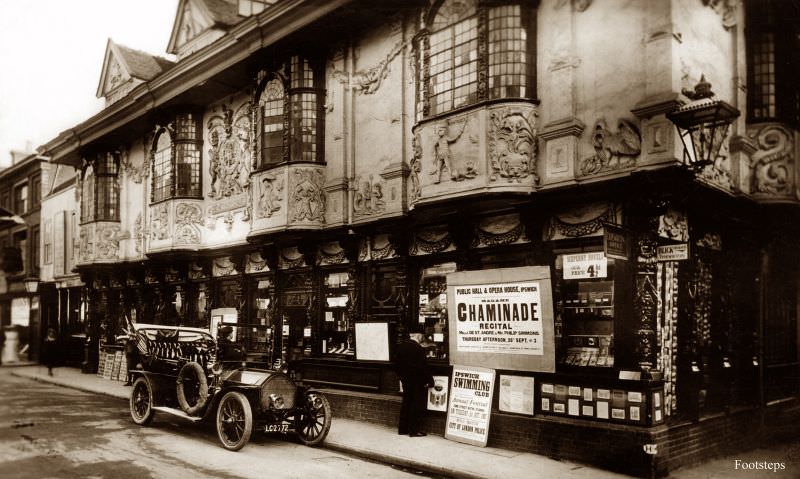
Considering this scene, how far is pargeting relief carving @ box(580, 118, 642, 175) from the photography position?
32.3 ft

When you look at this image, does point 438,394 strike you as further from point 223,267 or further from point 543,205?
point 223,267

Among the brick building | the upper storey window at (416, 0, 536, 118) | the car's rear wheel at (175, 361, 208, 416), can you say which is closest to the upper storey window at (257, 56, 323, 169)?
the brick building

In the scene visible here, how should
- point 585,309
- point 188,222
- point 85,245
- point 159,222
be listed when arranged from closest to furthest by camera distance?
1. point 585,309
2. point 188,222
3. point 159,222
4. point 85,245

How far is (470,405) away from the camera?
11.5 meters

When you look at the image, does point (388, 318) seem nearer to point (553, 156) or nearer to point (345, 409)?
point (345, 409)

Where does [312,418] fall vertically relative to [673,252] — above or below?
below

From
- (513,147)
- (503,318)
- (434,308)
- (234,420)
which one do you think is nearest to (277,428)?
(234,420)

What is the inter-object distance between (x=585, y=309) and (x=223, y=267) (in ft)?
39.2

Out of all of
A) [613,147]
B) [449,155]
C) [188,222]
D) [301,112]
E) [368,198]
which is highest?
[301,112]

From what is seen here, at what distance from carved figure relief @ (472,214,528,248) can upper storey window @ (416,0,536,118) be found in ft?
6.89

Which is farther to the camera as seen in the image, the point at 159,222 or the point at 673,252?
the point at 159,222

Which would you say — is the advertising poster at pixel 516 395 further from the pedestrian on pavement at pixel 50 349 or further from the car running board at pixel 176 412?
the pedestrian on pavement at pixel 50 349

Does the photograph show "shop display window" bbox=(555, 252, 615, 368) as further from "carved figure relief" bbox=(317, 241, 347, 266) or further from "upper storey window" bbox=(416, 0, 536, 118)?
"carved figure relief" bbox=(317, 241, 347, 266)

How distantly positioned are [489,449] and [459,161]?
484 centimetres
